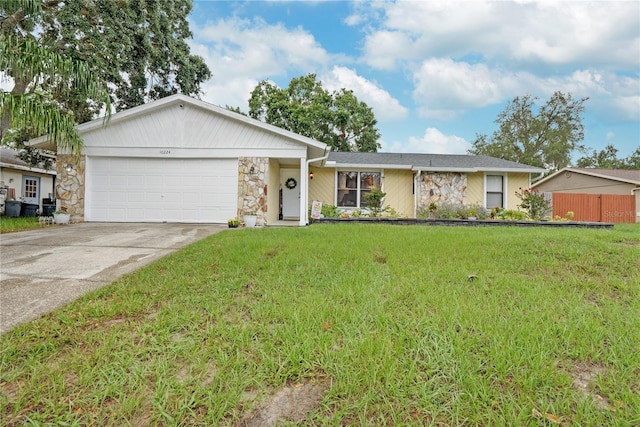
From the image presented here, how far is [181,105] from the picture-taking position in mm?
9797

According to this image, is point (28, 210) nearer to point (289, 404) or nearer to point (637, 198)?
point (289, 404)

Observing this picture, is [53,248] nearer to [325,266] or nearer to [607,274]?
[325,266]

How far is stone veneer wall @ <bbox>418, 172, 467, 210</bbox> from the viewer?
13.0 meters

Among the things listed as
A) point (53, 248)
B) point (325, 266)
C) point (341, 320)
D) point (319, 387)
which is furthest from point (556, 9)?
point (53, 248)

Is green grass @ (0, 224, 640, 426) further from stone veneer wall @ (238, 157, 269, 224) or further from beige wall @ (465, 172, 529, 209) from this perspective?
beige wall @ (465, 172, 529, 209)

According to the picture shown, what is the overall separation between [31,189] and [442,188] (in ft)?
72.6

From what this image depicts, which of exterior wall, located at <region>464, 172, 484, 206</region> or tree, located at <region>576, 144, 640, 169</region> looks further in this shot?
tree, located at <region>576, 144, 640, 169</region>

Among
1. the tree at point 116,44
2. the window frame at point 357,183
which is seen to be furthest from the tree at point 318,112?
the window frame at point 357,183

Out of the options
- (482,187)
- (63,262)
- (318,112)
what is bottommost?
(63,262)

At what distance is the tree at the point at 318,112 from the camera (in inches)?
891

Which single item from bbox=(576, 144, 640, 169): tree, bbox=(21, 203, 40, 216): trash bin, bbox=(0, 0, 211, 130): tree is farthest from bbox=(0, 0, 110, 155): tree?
bbox=(576, 144, 640, 169): tree

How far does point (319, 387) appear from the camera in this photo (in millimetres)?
1703

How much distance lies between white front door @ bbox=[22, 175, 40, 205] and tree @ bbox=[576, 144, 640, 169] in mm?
46627

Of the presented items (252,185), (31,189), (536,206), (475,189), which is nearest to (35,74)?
(252,185)
